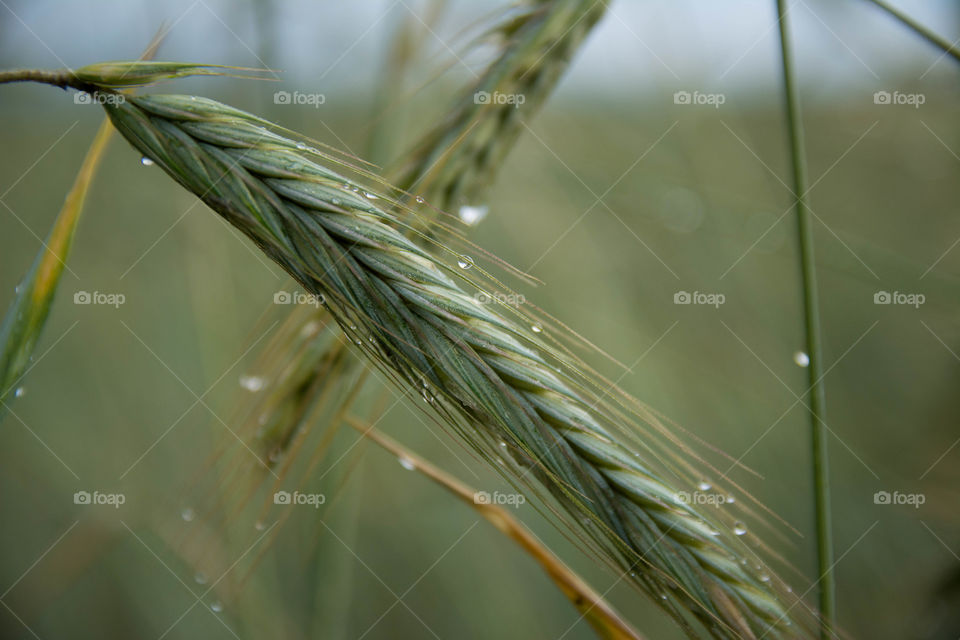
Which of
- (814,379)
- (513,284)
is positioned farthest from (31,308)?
(513,284)

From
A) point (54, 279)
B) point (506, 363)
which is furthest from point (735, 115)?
point (54, 279)

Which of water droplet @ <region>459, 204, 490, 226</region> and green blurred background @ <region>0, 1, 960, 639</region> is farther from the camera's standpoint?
green blurred background @ <region>0, 1, 960, 639</region>

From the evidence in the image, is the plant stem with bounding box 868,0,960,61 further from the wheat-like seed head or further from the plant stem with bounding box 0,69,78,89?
the plant stem with bounding box 0,69,78,89

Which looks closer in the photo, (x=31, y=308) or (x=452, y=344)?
(x=452, y=344)

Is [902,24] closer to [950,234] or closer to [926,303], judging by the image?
[926,303]

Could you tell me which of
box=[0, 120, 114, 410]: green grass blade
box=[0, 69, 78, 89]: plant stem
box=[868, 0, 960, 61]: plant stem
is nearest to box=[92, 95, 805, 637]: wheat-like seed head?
box=[0, 69, 78, 89]: plant stem

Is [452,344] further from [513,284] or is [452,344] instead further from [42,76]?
[513,284]
